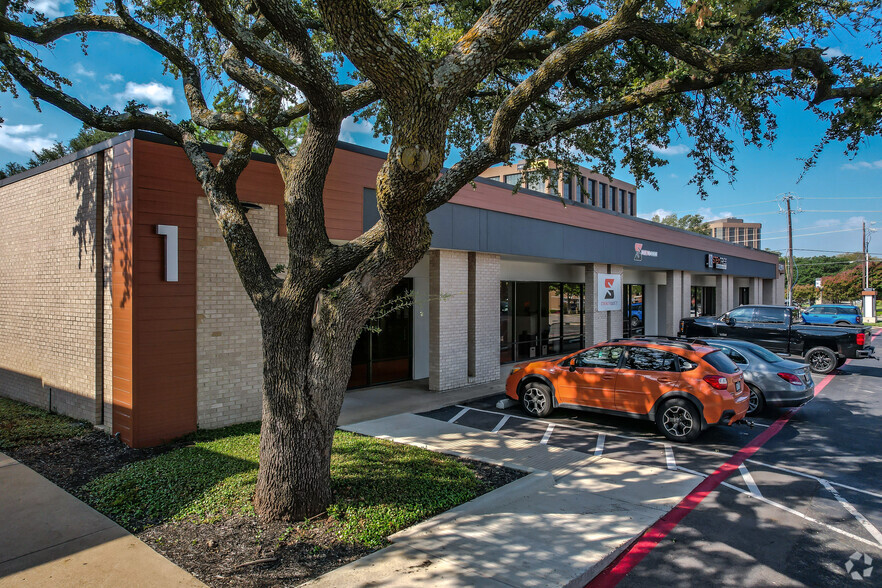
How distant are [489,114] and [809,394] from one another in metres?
8.48

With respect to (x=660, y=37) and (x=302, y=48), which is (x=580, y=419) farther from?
(x=302, y=48)

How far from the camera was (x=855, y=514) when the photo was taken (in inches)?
215

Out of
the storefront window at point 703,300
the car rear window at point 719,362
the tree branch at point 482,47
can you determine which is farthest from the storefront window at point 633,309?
the tree branch at point 482,47

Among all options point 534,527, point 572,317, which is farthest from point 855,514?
point 572,317

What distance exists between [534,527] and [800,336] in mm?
14214

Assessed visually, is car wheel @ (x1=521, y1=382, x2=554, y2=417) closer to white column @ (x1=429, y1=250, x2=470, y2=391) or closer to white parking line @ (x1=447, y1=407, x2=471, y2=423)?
white parking line @ (x1=447, y1=407, x2=471, y2=423)

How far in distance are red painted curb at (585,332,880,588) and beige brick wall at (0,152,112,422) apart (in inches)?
304

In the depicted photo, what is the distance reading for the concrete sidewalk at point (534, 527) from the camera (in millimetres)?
4035

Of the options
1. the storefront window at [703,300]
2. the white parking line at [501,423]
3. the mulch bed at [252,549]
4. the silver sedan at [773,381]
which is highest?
the storefront window at [703,300]

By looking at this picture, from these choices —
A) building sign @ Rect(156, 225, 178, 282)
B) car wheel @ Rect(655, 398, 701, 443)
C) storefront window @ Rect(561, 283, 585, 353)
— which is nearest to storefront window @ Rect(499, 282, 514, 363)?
storefront window @ Rect(561, 283, 585, 353)

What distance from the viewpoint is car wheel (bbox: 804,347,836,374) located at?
14.8m

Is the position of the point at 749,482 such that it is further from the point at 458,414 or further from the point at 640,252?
the point at 640,252

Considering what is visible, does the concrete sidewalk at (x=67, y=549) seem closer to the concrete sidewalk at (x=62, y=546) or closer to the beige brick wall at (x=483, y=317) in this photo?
the concrete sidewalk at (x=62, y=546)

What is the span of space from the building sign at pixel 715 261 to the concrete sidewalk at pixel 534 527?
66.7 ft
